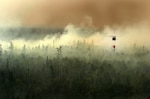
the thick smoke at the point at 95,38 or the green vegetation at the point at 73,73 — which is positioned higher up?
the thick smoke at the point at 95,38

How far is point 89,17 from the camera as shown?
2023mm

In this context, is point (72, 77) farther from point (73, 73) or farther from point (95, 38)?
point (95, 38)

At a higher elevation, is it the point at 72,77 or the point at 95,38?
the point at 95,38

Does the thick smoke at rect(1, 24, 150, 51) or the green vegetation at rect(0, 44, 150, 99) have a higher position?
the thick smoke at rect(1, 24, 150, 51)

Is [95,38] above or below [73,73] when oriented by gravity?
above

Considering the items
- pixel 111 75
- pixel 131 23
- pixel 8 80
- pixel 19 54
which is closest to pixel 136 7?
pixel 131 23

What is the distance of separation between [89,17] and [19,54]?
57 cm

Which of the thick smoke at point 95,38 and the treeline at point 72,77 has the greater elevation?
the thick smoke at point 95,38

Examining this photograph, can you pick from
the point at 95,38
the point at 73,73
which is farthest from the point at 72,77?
the point at 95,38

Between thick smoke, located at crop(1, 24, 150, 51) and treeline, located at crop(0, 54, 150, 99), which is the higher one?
thick smoke, located at crop(1, 24, 150, 51)

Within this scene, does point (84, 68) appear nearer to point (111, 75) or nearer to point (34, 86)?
point (111, 75)

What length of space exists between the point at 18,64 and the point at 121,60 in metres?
0.73

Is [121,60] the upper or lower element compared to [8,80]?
upper

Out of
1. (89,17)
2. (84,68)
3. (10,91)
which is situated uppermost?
(89,17)
